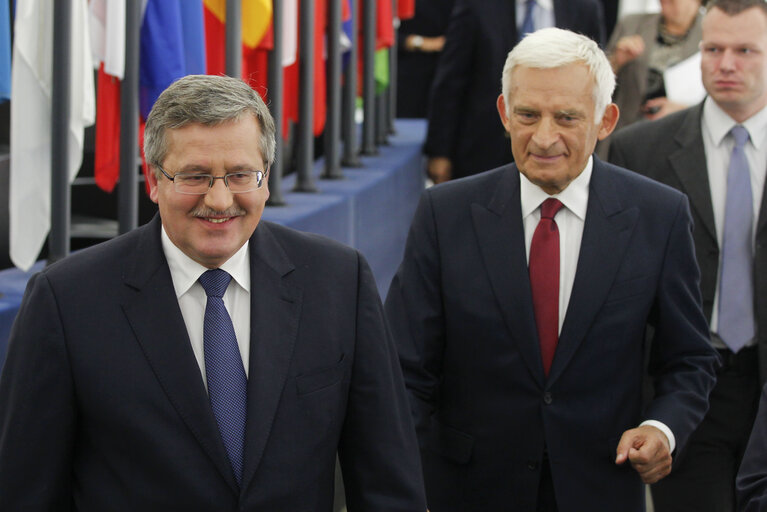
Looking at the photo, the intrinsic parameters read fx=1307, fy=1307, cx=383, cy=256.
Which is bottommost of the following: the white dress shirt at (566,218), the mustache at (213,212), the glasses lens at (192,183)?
the white dress shirt at (566,218)

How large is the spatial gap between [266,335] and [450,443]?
3.12 feet

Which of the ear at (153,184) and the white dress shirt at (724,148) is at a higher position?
the ear at (153,184)

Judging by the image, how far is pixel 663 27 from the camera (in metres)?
5.98

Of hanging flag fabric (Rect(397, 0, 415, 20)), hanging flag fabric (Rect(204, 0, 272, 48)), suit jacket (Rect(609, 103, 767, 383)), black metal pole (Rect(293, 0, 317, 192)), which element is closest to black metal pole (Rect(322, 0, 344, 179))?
black metal pole (Rect(293, 0, 317, 192))

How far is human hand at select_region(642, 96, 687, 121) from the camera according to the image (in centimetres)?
582

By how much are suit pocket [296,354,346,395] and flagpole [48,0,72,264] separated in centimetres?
185

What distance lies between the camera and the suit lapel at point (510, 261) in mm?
2949

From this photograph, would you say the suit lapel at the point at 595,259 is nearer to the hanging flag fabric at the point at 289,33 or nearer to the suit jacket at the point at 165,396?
the suit jacket at the point at 165,396

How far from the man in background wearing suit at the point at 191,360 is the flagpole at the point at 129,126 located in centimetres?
201

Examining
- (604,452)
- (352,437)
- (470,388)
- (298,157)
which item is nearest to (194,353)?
(352,437)

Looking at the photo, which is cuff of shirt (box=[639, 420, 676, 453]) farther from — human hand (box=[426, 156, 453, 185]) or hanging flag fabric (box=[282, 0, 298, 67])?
human hand (box=[426, 156, 453, 185])

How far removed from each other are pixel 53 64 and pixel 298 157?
2.13 meters

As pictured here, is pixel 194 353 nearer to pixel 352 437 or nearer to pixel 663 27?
pixel 352 437

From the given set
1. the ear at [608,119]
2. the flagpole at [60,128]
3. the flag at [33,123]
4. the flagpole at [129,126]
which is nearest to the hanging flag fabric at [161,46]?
the flagpole at [129,126]
